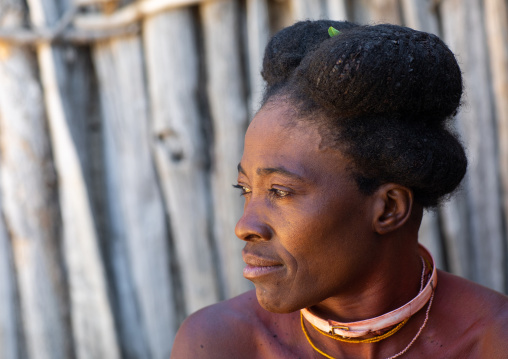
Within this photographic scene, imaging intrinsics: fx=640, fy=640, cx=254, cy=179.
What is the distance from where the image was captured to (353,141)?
171cm

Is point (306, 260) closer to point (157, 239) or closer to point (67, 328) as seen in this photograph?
point (157, 239)

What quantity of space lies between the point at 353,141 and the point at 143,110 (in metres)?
1.85

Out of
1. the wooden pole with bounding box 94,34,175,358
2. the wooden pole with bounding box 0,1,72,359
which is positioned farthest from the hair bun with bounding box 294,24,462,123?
the wooden pole with bounding box 0,1,72,359

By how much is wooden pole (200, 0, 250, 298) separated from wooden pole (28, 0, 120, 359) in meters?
0.67

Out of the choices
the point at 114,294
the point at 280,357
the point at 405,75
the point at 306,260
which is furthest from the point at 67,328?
the point at 405,75

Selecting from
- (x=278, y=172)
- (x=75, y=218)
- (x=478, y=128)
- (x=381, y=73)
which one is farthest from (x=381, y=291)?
(x=75, y=218)

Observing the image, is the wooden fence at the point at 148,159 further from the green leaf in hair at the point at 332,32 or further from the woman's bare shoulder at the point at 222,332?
the green leaf in hair at the point at 332,32

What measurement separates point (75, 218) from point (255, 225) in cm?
180

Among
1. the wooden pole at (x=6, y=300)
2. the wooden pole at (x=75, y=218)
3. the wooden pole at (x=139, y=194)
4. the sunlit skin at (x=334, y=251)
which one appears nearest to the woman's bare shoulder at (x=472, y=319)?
the sunlit skin at (x=334, y=251)

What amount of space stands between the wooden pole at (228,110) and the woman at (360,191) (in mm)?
1308

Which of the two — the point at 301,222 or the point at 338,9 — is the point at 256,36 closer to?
the point at 338,9

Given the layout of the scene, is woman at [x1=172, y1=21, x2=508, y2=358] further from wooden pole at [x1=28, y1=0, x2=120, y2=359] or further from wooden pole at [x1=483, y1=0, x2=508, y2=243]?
wooden pole at [x1=28, y1=0, x2=120, y2=359]

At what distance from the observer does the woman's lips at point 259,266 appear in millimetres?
1743

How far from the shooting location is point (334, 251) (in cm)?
172
